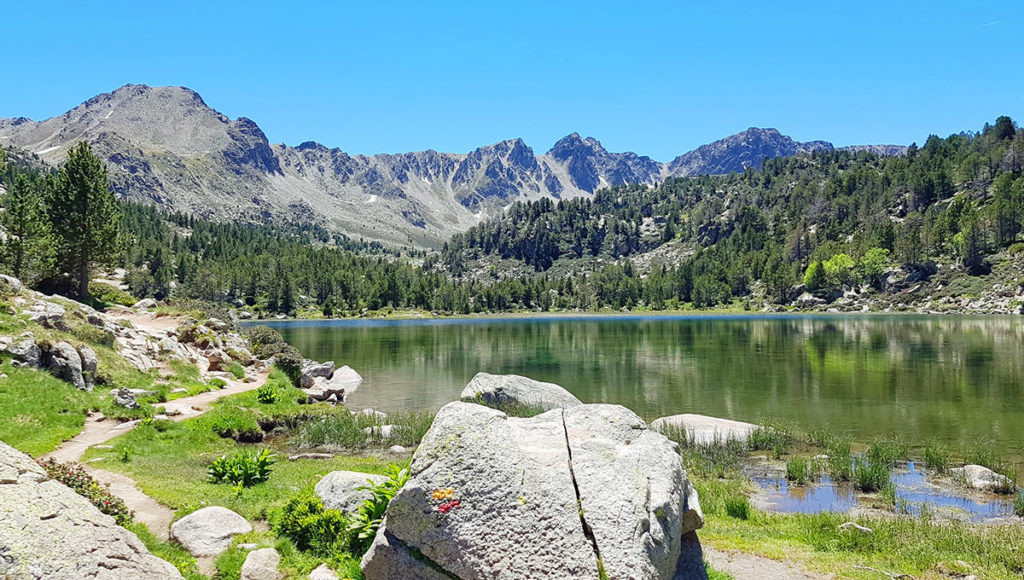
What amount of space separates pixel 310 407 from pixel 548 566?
33.4 meters

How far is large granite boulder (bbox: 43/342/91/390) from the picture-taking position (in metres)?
29.4

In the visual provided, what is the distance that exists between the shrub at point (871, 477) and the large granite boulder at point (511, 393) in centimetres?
1744

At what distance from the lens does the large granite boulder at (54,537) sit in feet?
20.5

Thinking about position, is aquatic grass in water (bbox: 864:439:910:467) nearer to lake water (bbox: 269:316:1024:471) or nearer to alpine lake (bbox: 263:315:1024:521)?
alpine lake (bbox: 263:315:1024:521)

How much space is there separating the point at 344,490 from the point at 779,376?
172ft

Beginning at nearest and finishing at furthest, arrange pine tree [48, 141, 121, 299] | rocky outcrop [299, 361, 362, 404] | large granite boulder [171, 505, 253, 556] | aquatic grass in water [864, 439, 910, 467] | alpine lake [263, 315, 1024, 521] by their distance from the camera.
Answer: large granite boulder [171, 505, 253, 556] → aquatic grass in water [864, 439, 910, 467] → alpine lake [263, 315, 1024, 521] → rocky outcrop [299, 361, 362, 404] → pine tree [48, 141, 121, 299]

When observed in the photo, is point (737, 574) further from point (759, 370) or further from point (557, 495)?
point (759, 370)

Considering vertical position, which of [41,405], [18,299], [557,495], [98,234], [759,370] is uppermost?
[98,234]

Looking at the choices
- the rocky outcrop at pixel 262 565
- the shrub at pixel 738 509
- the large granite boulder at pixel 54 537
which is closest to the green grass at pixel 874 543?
the shrub at pixel 738 509

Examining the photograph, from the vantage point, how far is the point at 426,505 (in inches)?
370

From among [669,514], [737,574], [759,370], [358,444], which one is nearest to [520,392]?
[358,444]

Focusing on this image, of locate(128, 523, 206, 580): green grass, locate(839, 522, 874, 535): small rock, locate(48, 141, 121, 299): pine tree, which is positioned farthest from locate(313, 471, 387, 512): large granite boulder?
locate(48, 141, 121, 299): pine tree

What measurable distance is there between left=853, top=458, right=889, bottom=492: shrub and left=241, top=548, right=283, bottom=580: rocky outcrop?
2338cm

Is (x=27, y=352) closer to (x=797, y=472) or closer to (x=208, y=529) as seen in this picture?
(x=208, y=529)
